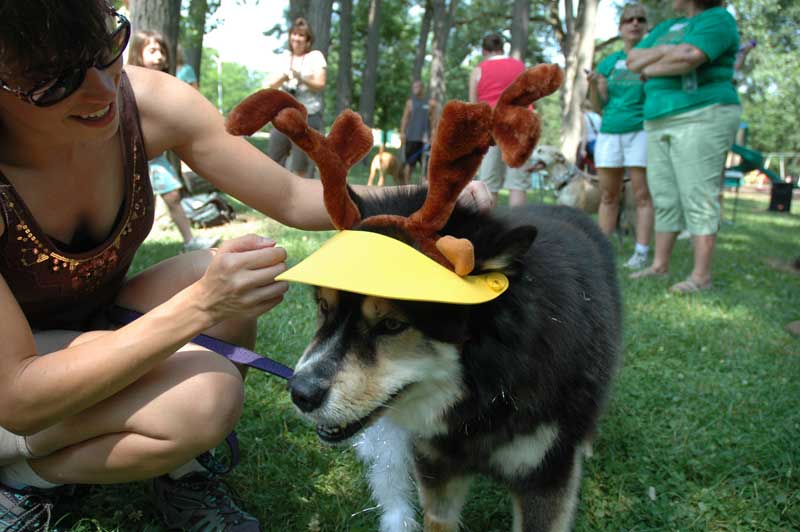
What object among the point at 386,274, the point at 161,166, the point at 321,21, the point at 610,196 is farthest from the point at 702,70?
the point at 321,21

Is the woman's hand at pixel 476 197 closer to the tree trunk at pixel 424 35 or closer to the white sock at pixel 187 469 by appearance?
the white sock at pixel 187 469

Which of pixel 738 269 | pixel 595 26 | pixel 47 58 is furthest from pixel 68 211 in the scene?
pixel 595 26

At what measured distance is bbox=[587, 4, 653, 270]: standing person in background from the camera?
5898 mm

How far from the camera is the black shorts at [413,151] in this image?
1314 centimetres

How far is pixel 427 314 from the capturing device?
5.27 feet

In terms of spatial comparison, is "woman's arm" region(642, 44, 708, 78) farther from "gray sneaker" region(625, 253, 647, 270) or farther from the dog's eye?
the dog's eye

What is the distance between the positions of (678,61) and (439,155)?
3851 millimetres

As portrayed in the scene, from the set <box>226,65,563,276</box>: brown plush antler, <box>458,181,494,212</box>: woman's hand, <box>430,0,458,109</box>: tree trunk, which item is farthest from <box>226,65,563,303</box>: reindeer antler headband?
<box>430,0,458,109</box>: tree trunk

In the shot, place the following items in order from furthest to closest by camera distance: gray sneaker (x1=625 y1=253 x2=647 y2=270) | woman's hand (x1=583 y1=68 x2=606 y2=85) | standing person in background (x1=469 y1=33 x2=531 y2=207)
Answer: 1. standing person in background (x1=469 y1=33 x2=531 y2=207)
2. gray sneaker (x1=625 y1=253 x2=647 y2=270)
3. woman's hand (x1=583 y1=68 x2=606 y2=85)

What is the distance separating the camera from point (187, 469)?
2119 millimetres

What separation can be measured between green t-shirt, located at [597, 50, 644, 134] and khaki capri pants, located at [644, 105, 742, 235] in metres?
0.84

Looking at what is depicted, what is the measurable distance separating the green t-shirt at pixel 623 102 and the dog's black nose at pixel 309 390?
5.24 metres

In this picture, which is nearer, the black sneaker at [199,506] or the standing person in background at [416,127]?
the black sneaker at [199,506]

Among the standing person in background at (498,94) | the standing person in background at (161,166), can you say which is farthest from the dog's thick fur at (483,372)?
the standing person in background at (498,94)
